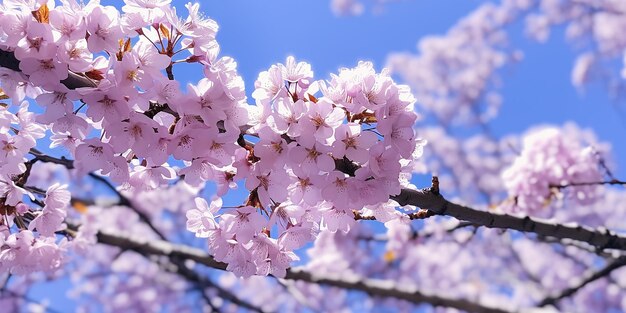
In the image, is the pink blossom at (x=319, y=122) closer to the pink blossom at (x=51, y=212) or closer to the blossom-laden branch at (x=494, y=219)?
the blossom-laden branch at (x=494, y=219)

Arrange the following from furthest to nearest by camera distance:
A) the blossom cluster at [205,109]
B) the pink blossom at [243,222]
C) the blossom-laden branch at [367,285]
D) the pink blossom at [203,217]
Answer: the blossom-laden branch at [367,285]
the pink blossom at [203,217]
the pink blossom at [243,222]
the blossom cluster at [205,109]

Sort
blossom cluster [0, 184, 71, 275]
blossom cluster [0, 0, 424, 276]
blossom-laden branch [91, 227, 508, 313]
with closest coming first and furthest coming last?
blossom cluster [0, 0, 424, 276]
blossom cluster [0, 184, 71, 275]
blossom-laden branch [91, 227, 508, 313]

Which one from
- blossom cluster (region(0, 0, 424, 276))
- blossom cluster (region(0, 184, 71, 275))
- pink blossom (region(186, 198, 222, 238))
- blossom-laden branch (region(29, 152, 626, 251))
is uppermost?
blossom-laden branch (region(29, 152, 626, 251))

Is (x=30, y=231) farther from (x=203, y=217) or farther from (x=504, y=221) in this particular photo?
(x=504, y=221)

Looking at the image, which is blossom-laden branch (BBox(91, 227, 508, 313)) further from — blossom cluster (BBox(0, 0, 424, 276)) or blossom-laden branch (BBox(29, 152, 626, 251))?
blossom cluster (BBox(0, 0, 424, 276))

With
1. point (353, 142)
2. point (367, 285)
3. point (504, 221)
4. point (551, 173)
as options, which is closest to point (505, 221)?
point (504, 221)

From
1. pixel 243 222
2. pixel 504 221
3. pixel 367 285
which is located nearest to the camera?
pixel 243 222

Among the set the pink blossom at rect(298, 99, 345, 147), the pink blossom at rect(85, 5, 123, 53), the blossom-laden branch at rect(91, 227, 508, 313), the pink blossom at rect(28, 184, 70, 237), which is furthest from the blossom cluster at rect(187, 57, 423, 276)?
the blossom-laden branch at rect(91, 227, 508, 313)

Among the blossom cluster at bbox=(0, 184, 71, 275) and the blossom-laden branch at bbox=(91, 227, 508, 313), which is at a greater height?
the blossom-laden branch at bbox=(91, 227, 508, 313)

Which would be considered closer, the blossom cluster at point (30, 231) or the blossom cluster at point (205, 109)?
the blossom cluster at point (205, 109)

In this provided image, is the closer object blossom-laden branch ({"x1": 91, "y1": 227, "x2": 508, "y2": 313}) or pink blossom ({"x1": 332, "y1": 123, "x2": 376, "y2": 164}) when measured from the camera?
pink blossom ({"x1": 332, "y1": 123, "x2": 376, "y2": 164})

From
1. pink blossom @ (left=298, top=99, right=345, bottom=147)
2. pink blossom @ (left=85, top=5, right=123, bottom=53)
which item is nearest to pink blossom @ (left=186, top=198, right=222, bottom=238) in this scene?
pink blossom @ (left=298, top=99, right=345, bottom=147)

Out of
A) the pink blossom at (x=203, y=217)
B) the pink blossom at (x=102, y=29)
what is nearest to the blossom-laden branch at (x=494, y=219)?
the pink blossom at (x=203, y=217)

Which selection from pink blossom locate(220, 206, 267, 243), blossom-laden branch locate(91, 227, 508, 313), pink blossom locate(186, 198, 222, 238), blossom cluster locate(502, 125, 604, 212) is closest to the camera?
pink blossom locate(220, 206, 267, 243)
